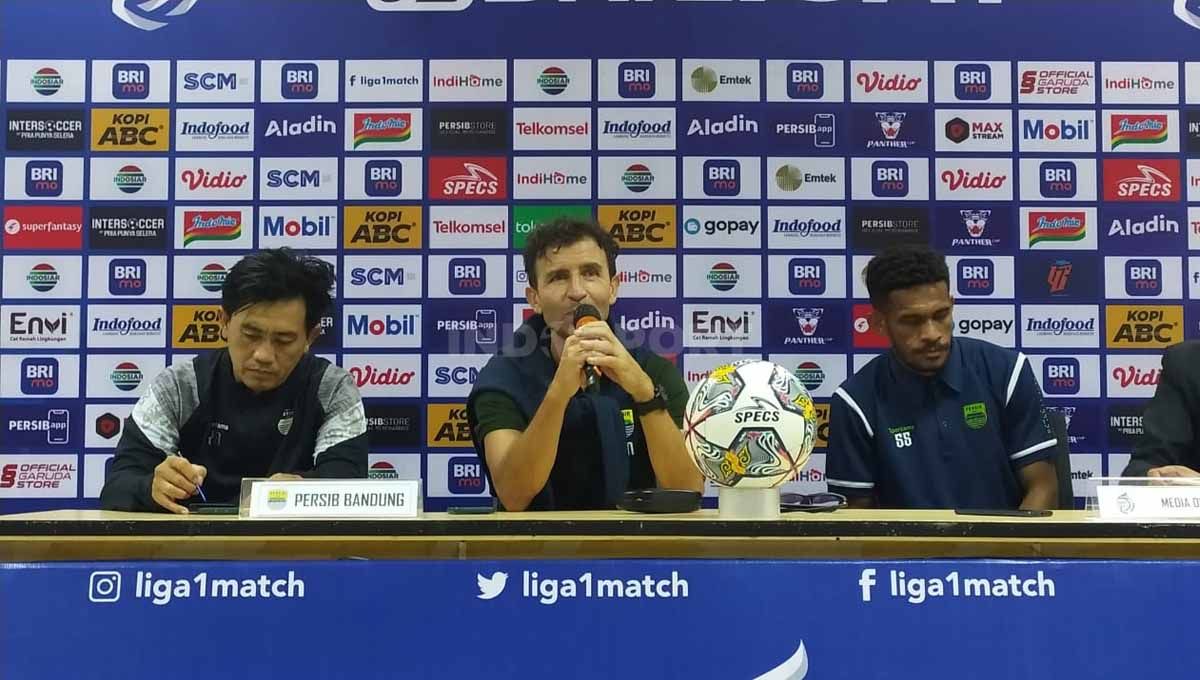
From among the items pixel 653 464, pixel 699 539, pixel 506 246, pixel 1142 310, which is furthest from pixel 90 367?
pixel 1142 310

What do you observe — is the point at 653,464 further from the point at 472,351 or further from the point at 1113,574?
the point at 472,351

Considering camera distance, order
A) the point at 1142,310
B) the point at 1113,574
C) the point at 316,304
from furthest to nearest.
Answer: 1. the point at 1142,310
2. the point at 316,304
3. the point at 1113,574

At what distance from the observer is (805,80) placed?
3.21 metres

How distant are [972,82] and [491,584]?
2.66 metres

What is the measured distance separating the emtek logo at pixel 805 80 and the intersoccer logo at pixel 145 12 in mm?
2013

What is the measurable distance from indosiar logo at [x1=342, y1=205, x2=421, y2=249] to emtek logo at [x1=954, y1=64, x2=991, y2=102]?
6.02 feet

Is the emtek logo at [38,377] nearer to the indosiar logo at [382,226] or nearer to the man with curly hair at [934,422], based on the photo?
the indosiar logo at [382,226]

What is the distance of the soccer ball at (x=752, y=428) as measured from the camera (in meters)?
1.38

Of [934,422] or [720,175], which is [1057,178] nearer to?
[720,175]

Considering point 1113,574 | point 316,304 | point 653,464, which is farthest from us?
point 316,304

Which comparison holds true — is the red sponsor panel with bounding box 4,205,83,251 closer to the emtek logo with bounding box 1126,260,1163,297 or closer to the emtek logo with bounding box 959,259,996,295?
the emtek logo with bounding box 959,259,996,295

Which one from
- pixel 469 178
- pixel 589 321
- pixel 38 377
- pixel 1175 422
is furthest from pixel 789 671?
pixel 38 377

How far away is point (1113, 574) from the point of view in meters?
1.24

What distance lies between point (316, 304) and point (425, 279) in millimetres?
1032
